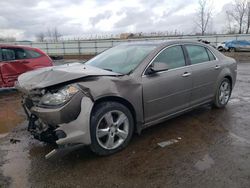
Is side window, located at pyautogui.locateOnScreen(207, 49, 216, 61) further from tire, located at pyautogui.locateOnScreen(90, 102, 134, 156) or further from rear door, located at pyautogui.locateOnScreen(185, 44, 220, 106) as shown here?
tire, located at pyautogui.locateOnScreen(90, 102, 134, 156)

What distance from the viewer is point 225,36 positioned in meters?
31.5

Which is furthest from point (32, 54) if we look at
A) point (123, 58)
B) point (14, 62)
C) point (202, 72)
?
point (202, 72)

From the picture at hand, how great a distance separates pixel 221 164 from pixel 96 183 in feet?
5.20

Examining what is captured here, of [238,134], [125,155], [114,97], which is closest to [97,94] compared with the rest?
[114,97]

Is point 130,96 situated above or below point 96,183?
above

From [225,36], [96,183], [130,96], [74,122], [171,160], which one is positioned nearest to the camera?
[96,183]

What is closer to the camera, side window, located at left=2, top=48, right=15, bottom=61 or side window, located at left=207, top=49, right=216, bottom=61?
side window, located at left=207, top=49, right=216, bottom=61

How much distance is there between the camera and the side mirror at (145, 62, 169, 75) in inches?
157

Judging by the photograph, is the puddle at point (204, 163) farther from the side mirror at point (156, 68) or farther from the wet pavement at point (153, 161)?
the side mirror at point (156, 68)

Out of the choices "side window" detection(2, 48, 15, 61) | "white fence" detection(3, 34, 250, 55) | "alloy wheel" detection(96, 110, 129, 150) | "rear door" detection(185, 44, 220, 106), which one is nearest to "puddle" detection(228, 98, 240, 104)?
"rear door" detection(185, 44, 220, 106)

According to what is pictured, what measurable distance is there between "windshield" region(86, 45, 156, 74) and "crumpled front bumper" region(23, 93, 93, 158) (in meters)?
0.99

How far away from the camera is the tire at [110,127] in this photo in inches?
135

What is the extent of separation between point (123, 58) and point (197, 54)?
1.58 m

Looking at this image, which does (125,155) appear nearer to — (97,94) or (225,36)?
(97,94)
